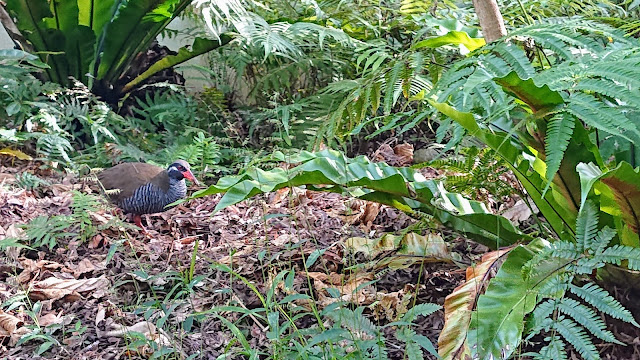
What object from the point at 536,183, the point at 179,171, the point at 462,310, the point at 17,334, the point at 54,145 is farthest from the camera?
the point at 54,145

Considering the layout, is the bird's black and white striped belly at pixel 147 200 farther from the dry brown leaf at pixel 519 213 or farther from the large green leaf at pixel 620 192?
the large green leaf at pixel 620 192

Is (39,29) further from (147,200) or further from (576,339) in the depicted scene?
(576,339)

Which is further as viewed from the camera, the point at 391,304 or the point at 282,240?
the point at 282,240

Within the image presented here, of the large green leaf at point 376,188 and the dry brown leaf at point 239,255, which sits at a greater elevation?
the large green leaf at point 376,188

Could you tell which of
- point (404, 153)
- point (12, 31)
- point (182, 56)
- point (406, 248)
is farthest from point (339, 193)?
point (12, 31)

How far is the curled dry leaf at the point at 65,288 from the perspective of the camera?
202cm

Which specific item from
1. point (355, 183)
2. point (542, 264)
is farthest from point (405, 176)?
point (542, 264)

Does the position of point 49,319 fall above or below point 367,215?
above

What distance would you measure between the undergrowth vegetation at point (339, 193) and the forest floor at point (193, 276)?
0.03 ft

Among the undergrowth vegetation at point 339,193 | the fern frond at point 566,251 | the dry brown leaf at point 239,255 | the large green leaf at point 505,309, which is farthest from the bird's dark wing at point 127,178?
the fern frond at point 566,251

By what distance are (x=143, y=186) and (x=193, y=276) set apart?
55 cm

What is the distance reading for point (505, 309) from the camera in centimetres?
131

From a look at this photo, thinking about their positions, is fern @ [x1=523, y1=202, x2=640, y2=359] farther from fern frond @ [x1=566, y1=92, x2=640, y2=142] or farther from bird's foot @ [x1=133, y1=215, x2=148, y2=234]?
bird's foot @ [x1=133, y1=215, x2=148, y2=234]

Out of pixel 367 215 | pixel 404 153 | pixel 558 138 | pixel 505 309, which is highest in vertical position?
pixel 558 138
